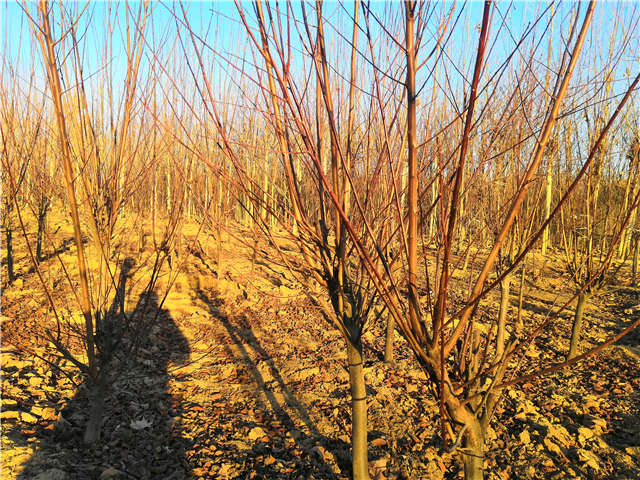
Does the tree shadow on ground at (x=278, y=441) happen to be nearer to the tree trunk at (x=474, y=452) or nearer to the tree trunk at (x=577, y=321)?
the tree trunk at (x=474, y=452)

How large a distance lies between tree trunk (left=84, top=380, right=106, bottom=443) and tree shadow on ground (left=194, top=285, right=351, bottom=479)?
0.90 meters

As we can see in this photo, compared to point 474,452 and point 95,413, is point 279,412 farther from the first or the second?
point 474,452

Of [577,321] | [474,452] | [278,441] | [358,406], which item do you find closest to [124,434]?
[278,441]

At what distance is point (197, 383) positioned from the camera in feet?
13.8

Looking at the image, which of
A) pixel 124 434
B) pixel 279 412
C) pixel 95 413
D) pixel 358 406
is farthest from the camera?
pixel 279 412

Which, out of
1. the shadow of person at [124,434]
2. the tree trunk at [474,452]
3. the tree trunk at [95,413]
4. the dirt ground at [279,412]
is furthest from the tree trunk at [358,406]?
the tree trunk at [95,413]

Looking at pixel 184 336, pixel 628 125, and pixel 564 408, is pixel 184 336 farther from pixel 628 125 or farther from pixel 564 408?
pixel 628 125

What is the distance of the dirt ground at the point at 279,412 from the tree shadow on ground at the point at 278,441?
0.01m

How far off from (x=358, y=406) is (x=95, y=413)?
185 cm

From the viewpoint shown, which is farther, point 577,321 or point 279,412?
point 577,321

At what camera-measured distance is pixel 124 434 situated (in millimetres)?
3107

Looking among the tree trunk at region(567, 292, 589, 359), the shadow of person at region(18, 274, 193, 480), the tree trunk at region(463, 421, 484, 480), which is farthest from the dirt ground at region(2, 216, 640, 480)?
the tree trunk at region(463, 421, 484, 480)

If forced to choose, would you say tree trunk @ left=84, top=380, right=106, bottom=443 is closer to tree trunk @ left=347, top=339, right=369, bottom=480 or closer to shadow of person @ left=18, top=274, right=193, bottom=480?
shadow of person @ left=18, top=274, right=193, bottom=480

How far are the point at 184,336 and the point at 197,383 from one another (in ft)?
4.67
